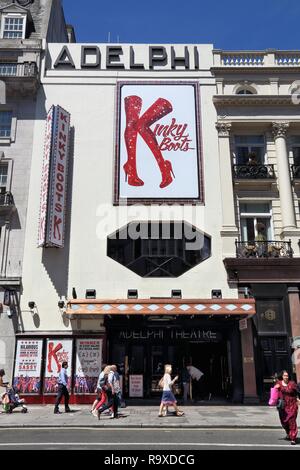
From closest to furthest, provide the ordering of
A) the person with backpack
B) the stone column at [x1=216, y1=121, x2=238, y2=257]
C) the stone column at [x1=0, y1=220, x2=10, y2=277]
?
1. the person with backpack
2. the stone column at [x1=0, y1=220, x2=10, y2=277]
3. the stone column at [x1=216, y1=121, x2=238, y2=257]

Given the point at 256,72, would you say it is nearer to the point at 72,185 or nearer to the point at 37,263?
the point at 72,185

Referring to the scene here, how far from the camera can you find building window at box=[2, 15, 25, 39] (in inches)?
997

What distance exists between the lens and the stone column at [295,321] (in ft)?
61.0

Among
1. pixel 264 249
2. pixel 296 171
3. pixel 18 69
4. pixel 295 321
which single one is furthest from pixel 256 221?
pixel 18 69

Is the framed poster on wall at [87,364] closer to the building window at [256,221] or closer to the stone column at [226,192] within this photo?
the stone column at [226,192]

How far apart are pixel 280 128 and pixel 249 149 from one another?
195 cm

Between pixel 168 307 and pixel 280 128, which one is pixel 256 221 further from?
pixel 168 307

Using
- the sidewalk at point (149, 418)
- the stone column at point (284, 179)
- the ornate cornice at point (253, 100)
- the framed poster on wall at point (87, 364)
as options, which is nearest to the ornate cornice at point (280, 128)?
the stone column at point (284, 179)

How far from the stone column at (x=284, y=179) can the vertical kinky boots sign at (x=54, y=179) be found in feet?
36.5

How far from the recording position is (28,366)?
18.6 meters

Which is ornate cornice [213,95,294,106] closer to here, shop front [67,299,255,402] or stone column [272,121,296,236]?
stone column [272,121,296,236]

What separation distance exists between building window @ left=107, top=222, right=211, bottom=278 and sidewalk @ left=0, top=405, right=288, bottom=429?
21.5ft

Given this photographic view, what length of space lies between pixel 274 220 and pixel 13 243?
1326cm

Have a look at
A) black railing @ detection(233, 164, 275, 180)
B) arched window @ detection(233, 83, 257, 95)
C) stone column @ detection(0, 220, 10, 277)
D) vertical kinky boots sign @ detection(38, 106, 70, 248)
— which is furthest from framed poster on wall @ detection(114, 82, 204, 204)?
stone column @ detection(0, 220, 10, 277)
